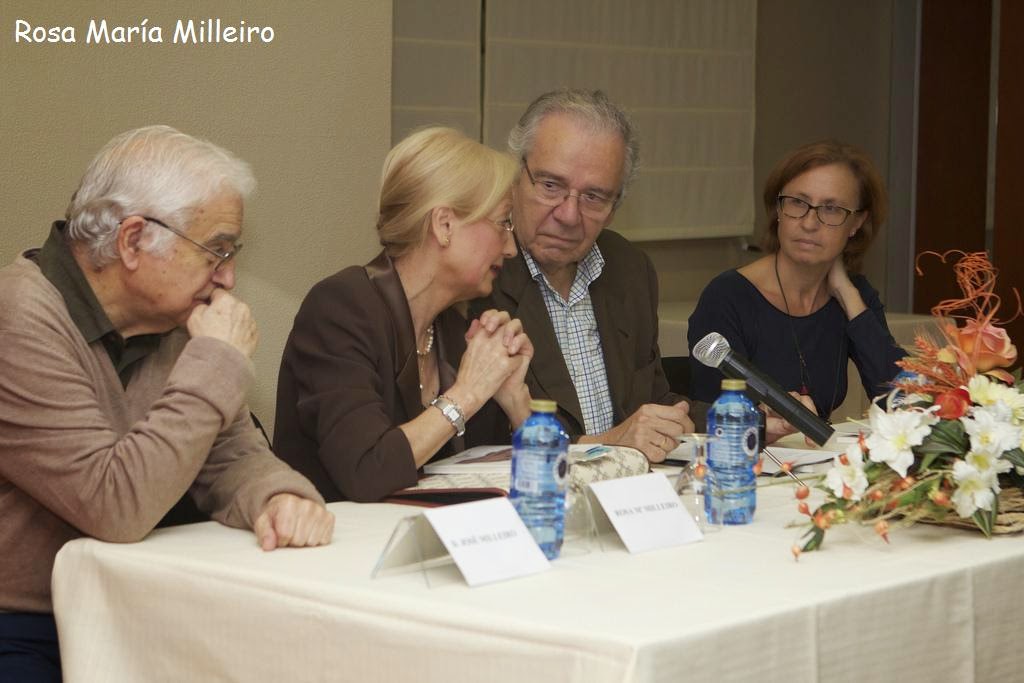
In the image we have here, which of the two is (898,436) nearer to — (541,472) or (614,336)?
(541,472)

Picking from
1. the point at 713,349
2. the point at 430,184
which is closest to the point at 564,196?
the point at 430,184

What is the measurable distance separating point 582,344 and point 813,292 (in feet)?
2.97

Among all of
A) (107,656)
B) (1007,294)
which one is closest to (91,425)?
(107,656)

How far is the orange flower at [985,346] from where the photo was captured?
6.68 ft

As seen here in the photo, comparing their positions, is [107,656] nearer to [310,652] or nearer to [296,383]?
[310,652]

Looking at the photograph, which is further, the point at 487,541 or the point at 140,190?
the point at 140,190

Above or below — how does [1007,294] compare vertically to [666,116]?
below

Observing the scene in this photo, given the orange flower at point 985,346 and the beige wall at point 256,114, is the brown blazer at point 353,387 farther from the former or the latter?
the beige wall at point 256,114

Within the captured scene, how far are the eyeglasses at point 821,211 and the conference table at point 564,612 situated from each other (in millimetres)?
1716

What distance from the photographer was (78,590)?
183 cm

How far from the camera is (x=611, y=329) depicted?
122 inches

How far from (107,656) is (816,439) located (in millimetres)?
1228

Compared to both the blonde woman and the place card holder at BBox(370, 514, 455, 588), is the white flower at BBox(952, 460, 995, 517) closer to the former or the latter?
the place card holder at BBox(370, 514, 455, 588)

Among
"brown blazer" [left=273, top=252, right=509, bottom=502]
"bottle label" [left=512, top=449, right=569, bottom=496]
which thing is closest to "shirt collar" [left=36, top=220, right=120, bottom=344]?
"brown blazer" [left=273, top=252, right=509, bottom=502]
